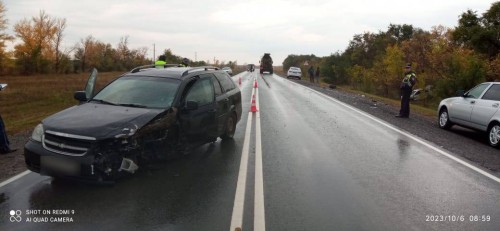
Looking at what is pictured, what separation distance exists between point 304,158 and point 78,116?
13.3 feet

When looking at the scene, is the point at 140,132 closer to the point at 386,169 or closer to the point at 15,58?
the point at 386,169

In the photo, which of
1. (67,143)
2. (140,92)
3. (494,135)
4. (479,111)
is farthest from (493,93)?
(67,143)

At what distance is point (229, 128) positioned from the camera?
30.2 ft

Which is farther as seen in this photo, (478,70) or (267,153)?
(478,70)

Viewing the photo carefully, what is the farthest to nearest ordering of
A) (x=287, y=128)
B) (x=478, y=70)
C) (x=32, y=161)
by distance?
(x=478, y=70)
(x=287, y=128)
(x=32, y=161)

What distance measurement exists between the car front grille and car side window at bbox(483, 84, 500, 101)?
32.8ft

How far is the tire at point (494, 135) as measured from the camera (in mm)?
10016

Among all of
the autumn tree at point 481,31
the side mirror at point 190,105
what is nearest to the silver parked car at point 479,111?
the side mirror at point 190,105

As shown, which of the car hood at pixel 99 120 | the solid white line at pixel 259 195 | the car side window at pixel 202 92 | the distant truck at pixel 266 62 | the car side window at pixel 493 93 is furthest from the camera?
the distant truck at pixel 266 62

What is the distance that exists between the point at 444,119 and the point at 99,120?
36.0ft

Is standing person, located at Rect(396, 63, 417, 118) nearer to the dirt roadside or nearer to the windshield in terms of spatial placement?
the windshield

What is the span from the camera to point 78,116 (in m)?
5.96

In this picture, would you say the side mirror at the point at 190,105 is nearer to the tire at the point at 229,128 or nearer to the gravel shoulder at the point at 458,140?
the tire at the point at 229,128

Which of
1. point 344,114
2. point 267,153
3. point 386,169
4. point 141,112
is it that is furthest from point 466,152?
point 141,112
